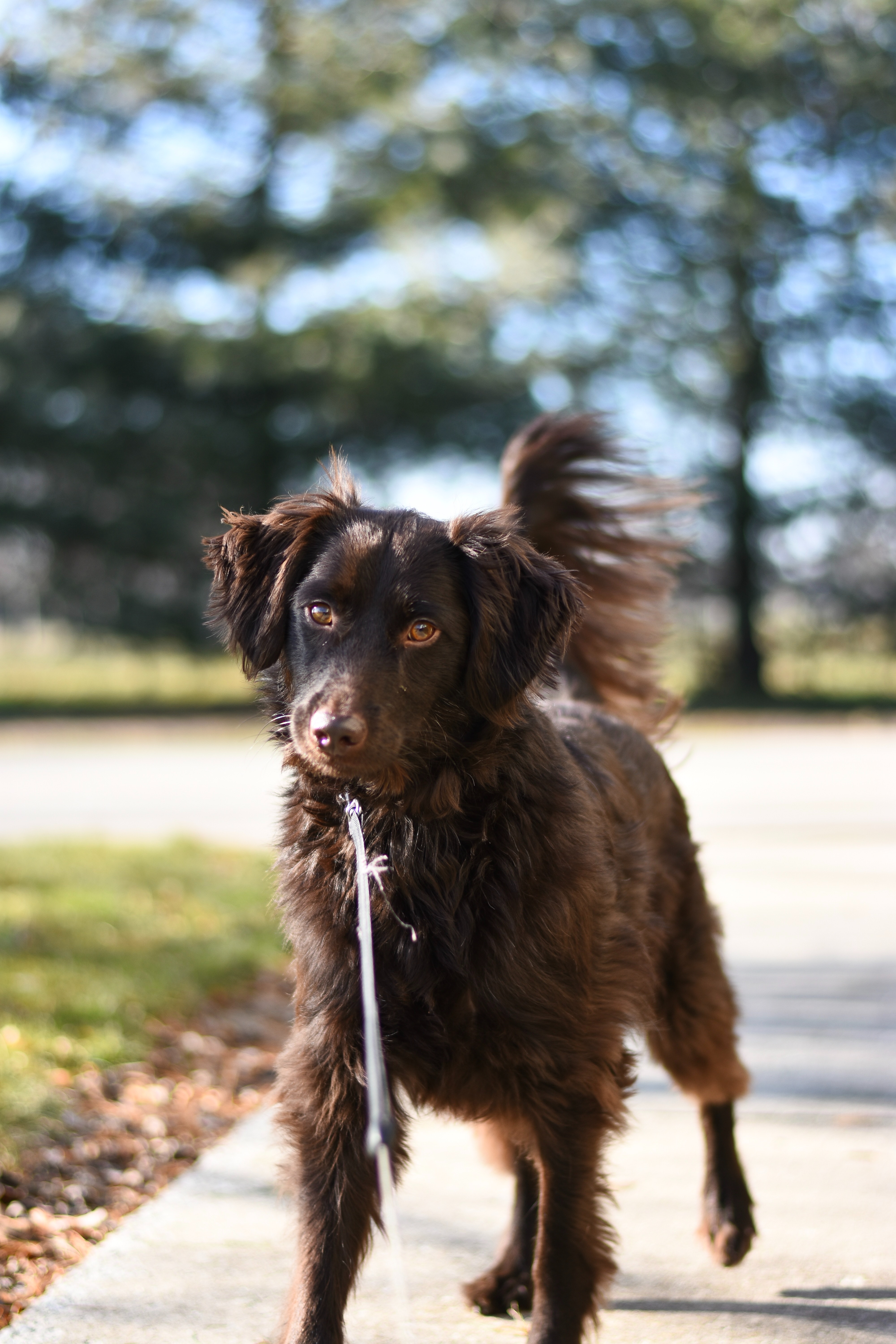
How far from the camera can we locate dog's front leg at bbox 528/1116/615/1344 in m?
2.80

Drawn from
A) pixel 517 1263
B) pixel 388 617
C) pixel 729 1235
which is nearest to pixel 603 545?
pixel 388 617

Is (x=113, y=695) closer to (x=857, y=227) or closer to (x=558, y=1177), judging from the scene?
(x=857, y=227)

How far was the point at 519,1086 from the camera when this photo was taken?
2854mm

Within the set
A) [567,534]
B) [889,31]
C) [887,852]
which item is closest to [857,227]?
[889,31]

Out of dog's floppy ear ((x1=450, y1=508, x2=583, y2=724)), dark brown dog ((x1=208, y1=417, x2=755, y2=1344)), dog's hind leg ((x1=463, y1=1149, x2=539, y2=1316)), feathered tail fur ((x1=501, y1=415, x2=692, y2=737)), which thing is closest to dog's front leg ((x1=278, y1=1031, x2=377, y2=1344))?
dark brown dog ((x1=208, y1=417, x2=755, y2=1344))

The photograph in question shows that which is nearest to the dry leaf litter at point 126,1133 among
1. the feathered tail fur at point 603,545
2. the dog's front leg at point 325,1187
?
the dog's front leg at point 325,1187

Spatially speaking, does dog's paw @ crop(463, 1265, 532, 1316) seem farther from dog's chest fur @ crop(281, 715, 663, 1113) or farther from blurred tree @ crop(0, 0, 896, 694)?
blurred tree @ crop(0, 0, 896, 694)

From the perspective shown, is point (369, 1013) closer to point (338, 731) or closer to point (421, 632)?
point (338, 731)

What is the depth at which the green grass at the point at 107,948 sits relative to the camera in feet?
16.1

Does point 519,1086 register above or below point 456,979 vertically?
below

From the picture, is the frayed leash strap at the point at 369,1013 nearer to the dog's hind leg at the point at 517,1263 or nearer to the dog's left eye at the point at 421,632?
the dog's left eye at the point at 421,632

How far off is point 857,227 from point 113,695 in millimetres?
15639

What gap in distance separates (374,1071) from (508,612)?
3.56 feet

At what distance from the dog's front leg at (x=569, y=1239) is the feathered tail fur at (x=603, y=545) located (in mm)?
1988
